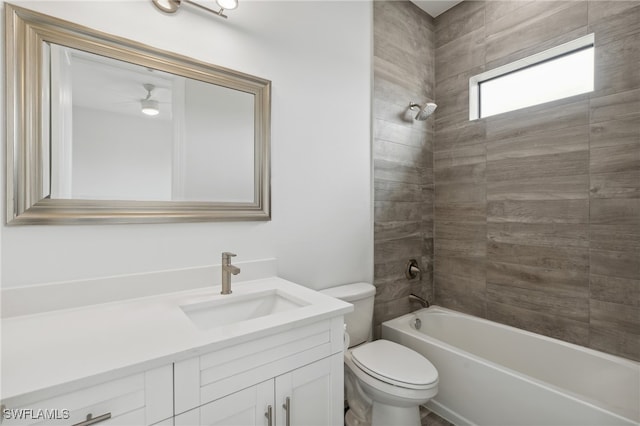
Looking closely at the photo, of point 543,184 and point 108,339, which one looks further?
point 543,184

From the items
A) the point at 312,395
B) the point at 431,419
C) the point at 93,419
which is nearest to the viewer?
the point at 93,419

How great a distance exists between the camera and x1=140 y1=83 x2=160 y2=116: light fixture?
1280mm

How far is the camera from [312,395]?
107cm

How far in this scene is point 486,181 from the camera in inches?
86.7

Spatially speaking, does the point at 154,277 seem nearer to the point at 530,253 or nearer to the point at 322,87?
the point at 322,87

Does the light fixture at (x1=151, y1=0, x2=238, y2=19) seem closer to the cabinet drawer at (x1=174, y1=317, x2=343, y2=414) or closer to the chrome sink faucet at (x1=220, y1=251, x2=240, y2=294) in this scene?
the chrome sink faucet at (x1=220, y1=251, x2=240, y2=294)

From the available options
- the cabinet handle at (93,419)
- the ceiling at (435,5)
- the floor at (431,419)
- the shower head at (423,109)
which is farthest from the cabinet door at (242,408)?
the ceiling at (435,5)

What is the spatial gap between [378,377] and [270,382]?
70 centimetres

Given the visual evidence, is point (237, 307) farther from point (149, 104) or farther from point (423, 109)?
point (423, 109)

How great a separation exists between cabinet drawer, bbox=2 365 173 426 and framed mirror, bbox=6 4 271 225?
2.21ft

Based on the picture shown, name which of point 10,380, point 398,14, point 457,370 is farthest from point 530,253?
point 10,380

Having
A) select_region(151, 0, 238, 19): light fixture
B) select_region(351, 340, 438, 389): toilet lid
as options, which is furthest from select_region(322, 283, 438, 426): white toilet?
select_region(151, 0, 238, 19): light fixture

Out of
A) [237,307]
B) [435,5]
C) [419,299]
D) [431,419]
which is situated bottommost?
[431,419]

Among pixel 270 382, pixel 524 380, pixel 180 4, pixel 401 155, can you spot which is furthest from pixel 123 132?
pixel 524 380
